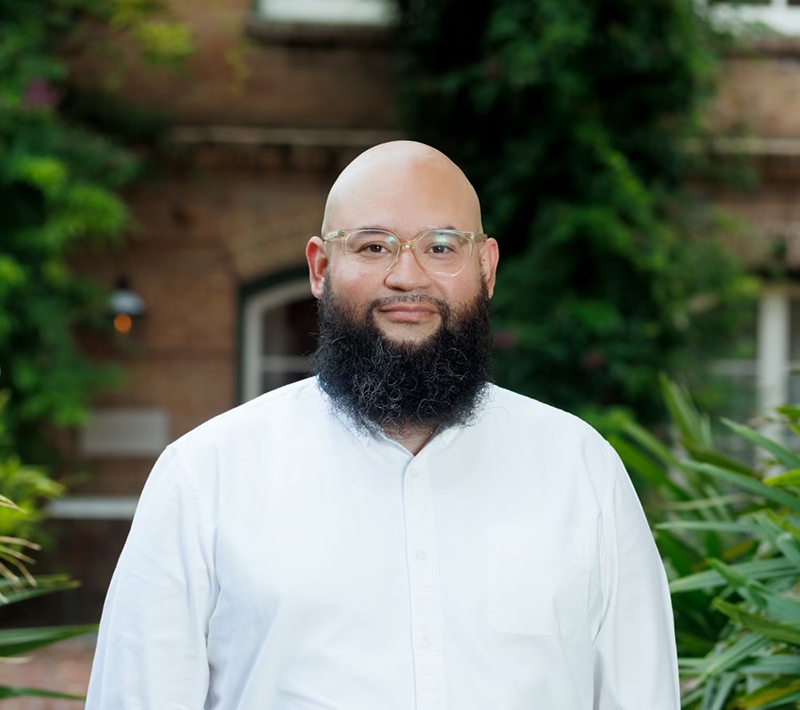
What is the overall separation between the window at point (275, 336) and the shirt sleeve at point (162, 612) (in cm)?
723

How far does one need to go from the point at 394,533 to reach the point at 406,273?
0.45m

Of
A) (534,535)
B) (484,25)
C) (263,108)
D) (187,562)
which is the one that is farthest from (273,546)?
(263,108)

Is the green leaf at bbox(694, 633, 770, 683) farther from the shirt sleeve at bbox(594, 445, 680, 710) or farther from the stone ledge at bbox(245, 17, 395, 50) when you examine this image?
the stone ledge at bbox(245, 17, 395, 50)

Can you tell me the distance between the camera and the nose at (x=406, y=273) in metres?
2.23

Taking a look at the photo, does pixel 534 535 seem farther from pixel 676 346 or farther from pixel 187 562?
pixel 676 346

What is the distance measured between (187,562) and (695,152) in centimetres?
716

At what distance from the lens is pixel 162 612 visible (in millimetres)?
2100

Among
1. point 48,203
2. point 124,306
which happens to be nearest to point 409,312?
point 48,203

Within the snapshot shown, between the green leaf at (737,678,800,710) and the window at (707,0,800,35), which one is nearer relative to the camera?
the green leaf at (737,678,800,710)

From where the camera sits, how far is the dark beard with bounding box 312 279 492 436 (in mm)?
2316

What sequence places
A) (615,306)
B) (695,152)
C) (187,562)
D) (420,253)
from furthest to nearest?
1. (695,152)
2. (615,306)
3. (420,253)
4. (187,562)

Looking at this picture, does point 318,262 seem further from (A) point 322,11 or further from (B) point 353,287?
(A) point 322,11

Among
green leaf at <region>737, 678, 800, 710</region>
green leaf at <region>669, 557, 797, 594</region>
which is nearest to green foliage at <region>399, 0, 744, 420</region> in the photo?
green leaf at <region>669, 557, 797, 594</region>

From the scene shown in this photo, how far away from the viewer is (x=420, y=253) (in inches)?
88.7
